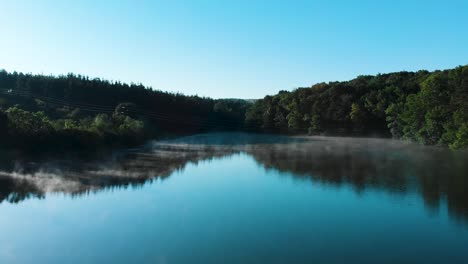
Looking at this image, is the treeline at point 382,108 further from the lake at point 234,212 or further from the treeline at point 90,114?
the treeline at point 90,114

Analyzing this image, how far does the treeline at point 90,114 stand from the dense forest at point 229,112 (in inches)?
2.7

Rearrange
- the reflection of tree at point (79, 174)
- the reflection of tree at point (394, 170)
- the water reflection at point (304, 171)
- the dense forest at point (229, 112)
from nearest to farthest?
the reflection of tree at point (394, 170)
the water reflection at point (304, 171)
the reflection of tree at point (79, 174)
the dense forest at point (229, 112)

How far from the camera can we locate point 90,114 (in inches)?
1577

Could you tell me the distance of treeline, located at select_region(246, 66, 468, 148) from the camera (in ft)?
90.3

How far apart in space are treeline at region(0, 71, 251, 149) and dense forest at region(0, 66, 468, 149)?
0.23 ft

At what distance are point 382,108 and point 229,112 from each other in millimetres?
23641

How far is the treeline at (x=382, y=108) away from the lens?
2753cm

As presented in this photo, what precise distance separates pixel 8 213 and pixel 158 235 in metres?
5.36

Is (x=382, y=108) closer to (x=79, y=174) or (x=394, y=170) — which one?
(x=394, y=170)

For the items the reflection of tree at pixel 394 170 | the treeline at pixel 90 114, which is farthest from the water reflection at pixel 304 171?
the treeline at pixel 90 114

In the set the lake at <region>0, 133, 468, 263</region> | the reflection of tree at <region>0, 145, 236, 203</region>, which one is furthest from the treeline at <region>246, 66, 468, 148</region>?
the reflection of tree at <region>0, 145, 236, 203</region>

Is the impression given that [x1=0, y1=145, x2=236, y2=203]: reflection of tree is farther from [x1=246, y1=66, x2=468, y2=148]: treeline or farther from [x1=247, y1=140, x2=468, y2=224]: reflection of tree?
[x1=246, y1=66, x2=468, y2=148]: treeline

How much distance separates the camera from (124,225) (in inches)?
445

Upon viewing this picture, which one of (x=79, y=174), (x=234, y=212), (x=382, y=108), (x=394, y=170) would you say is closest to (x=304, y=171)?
(x=394, y=170)
